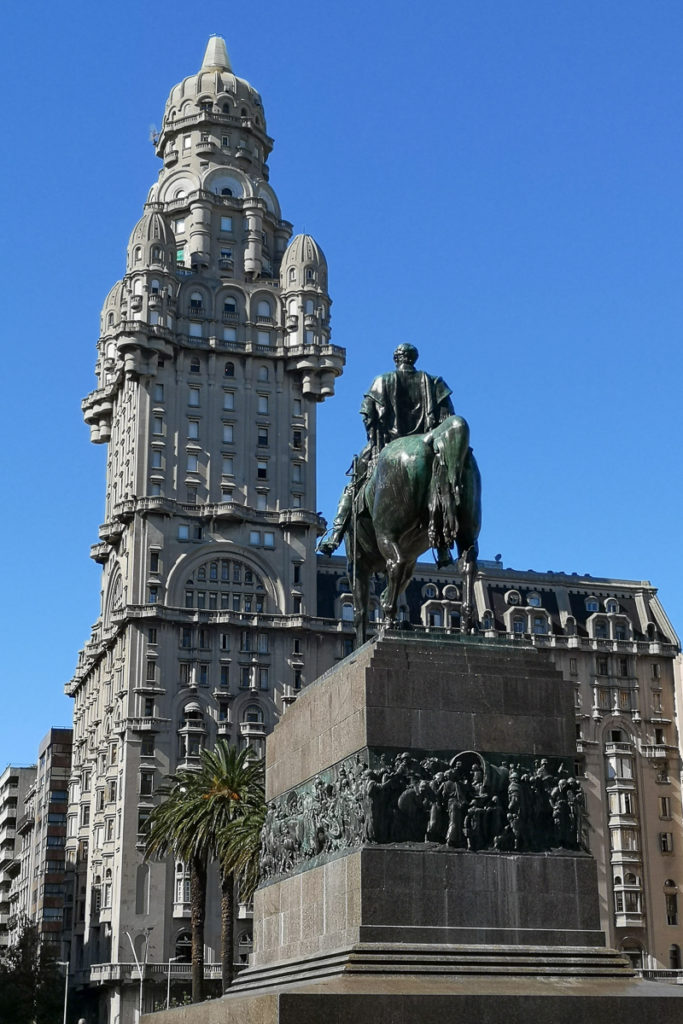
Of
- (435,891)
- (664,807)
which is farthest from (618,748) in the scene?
(435,891)

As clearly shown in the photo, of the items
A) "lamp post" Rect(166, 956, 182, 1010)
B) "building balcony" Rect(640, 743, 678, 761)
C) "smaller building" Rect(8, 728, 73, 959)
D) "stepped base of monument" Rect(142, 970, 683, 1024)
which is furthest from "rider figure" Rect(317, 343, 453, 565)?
"smaller building" Rect(8, 728, 73, 959)

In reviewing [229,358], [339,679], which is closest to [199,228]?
[229,358]

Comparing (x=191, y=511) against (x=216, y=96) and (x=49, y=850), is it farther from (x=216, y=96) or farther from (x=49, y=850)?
(x=49, y=850)

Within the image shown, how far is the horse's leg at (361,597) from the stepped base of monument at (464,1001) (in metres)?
9.01

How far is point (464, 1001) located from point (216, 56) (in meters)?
117

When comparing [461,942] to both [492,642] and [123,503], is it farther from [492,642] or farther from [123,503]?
[123,503]

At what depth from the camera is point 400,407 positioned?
30812mm

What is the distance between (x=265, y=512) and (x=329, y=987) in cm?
8776

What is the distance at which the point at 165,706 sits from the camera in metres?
104

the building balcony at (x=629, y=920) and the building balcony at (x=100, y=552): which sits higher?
the building balcony at (x=100, y=552)

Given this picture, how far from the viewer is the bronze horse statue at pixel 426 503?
27906 millimetres

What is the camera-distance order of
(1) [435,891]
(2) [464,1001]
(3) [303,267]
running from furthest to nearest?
(3) [303,267] < (1) [435,891] < (2) [464,1001]

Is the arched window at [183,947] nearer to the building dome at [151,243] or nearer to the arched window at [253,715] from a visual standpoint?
the arched window at [253,715]

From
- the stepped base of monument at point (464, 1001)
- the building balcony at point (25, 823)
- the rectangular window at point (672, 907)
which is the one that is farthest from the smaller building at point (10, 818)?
the stepped base of monument at point (464, 1001)
